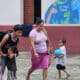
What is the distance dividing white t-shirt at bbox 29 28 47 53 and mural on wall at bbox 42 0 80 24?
269 inches

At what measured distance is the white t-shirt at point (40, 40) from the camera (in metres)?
10.2

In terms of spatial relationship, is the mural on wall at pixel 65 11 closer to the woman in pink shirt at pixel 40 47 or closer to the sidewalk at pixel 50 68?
the sidewalk at pixel 50 68

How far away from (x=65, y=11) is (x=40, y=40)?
22.8 ft

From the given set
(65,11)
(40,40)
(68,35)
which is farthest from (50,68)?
(65,11)

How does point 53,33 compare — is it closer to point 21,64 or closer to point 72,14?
point 72,14

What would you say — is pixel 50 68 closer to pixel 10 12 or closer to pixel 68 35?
pixel 68 35

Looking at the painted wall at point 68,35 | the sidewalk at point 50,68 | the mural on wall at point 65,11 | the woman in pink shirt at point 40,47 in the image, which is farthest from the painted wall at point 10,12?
the woman in pink shirt at point 40,47

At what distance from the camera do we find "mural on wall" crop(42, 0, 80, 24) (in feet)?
55.7

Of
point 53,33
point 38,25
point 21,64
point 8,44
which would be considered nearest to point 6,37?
point 8,44

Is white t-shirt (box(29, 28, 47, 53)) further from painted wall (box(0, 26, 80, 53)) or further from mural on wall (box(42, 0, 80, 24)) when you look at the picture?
mural on wall (box(42, 0, 80, 24))

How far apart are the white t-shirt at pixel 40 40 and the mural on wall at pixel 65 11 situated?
6832 millimetres

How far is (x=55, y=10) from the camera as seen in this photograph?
17.1 metres

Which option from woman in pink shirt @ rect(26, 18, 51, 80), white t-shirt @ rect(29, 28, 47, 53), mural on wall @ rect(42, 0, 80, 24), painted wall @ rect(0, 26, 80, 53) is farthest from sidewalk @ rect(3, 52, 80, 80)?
mural on wall @ rect(42, 0, 80, 24)

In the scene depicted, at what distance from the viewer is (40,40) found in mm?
10219
